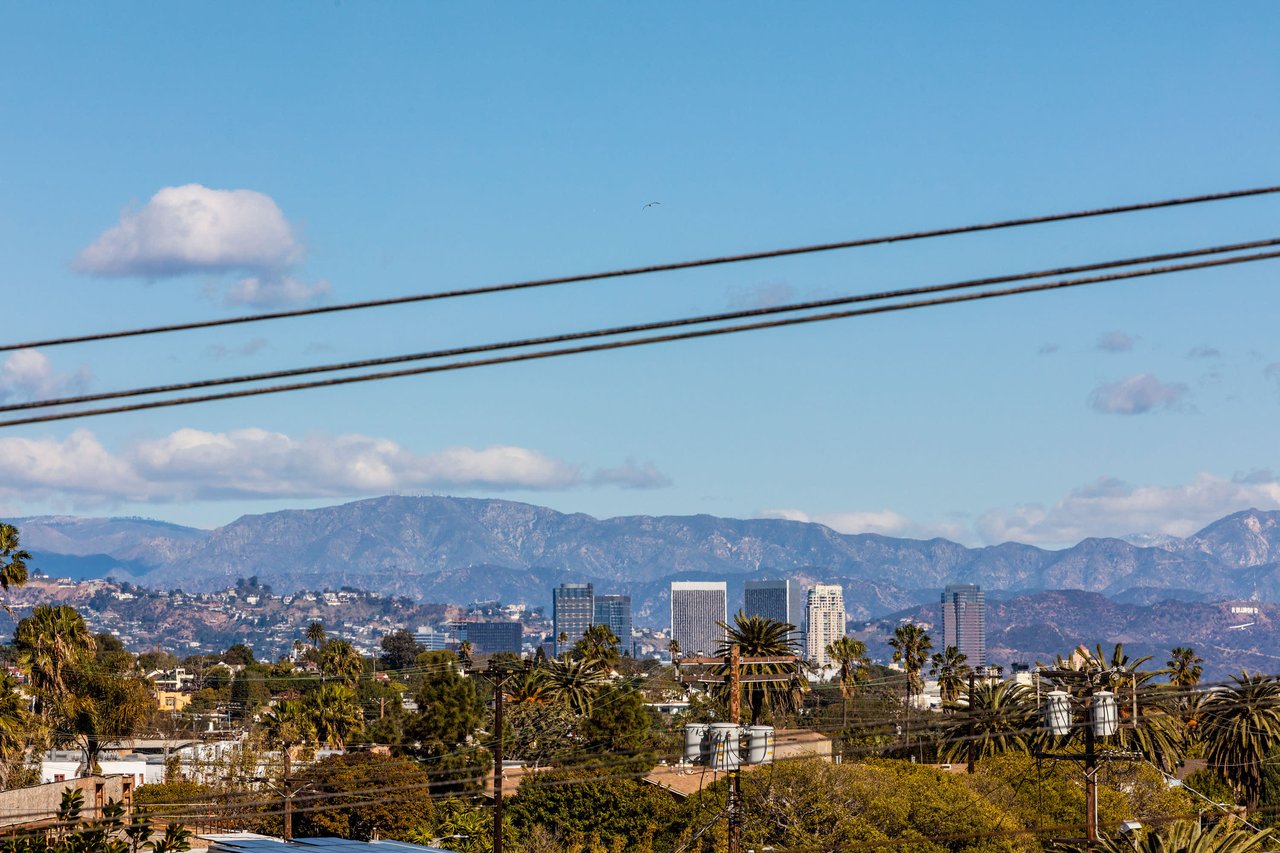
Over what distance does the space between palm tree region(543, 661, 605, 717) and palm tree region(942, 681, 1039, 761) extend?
90.3 ft

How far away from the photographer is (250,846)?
164 ft

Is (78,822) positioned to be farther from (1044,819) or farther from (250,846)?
(1044,819)

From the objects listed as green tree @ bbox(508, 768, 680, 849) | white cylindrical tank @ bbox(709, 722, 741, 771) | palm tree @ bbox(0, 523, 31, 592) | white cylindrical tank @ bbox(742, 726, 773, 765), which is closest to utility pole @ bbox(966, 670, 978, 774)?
green tree @ bbox(508, 768, 680, 849)

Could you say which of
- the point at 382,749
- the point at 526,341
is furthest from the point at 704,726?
the point at 382,749

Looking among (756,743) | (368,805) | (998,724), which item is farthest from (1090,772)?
(368,805)

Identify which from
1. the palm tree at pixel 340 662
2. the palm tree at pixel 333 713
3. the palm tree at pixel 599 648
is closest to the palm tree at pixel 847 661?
the palm tree at pixel 599 648

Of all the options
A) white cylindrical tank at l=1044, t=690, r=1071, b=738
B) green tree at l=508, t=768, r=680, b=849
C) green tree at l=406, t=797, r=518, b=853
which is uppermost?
white cylindrical tank at l=1044, t=690, r=1071, b=738

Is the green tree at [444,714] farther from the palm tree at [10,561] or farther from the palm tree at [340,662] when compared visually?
the palm tree at [340,662]

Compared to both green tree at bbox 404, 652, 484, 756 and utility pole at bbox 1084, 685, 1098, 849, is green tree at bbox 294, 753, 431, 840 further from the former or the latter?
utility pole at bbox 1084, 685, 1098, 849

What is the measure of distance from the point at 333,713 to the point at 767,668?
36175mm

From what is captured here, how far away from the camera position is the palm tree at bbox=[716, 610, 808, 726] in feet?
311

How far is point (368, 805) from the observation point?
3342 inches

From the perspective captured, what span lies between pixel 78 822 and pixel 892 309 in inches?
671

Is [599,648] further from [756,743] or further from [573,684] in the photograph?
[756,743]
